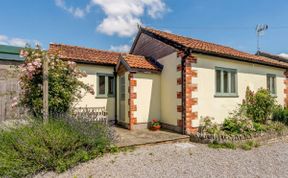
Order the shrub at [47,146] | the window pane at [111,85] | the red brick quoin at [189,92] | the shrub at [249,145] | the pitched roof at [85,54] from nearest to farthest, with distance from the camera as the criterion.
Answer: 1. the shrub at [47,146]
2. the shrub at [249,145]
3. the red brick quoin at [189,92]
4. the pitched roof at [85,54]
5. the window pane at [111,85]

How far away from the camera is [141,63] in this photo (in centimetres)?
947

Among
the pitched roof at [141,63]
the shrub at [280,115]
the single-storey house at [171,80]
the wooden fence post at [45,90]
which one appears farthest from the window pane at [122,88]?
the shrub at [280,115]

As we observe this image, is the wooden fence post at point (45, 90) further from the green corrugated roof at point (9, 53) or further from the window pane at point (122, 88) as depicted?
the green corrugated roof at point (9, 53)

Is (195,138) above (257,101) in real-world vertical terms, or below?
below

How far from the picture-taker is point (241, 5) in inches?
387

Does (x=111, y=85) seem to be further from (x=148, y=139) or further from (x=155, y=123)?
(x=148, y=139)

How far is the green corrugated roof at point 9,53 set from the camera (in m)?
10.3

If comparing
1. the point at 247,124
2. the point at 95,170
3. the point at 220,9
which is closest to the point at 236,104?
the point at 247,124

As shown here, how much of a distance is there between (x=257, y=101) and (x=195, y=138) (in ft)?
15.0

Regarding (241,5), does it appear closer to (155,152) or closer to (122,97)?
(122,97)

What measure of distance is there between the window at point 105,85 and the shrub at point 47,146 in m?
5.17

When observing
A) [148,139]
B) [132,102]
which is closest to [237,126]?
[148,139]

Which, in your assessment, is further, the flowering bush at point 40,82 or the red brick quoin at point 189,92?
the red brick quoin at point 189,92

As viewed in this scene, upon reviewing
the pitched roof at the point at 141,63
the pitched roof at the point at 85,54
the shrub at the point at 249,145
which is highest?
the pitched roof at the point at 85,54
